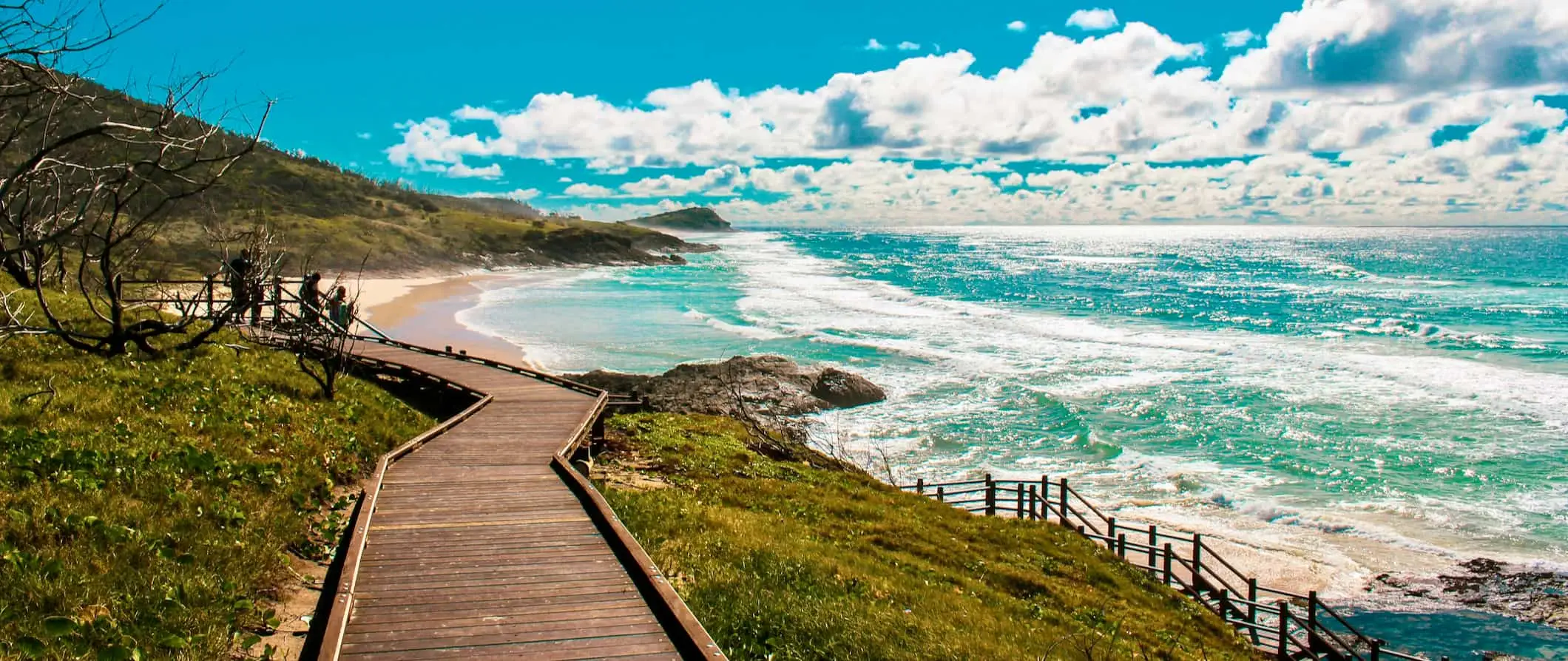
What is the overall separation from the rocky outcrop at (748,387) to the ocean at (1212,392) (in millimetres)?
1730

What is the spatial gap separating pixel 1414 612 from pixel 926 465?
45.9 feet

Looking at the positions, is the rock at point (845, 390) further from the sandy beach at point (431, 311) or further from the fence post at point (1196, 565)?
the fence post at point (1196, 565)

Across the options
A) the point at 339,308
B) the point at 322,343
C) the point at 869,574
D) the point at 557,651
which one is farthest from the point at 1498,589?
the point at 339,308

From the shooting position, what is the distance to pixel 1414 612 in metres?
20.8

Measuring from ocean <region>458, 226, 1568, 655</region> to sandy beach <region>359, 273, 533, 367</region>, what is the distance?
213 cm

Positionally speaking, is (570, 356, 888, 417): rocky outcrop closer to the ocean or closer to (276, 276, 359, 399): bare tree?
the ocean

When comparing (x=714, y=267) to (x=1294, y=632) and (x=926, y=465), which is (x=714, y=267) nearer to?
(x=926, y=465)

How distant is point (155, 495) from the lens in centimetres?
1041

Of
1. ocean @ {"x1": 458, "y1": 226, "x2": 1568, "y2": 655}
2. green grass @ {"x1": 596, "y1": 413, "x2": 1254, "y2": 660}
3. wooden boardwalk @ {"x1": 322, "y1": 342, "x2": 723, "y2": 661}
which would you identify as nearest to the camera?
wooden boardwalk @ {"x1": 322, "y1": 342, "x2": 723, "y2": 661}

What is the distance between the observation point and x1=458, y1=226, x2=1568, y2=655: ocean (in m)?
27.0

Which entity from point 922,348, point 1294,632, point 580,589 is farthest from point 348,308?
point 922,348

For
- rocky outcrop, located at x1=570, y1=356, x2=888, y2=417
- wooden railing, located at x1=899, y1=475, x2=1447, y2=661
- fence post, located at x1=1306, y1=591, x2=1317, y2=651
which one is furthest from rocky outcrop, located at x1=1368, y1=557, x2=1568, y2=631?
rocky outcrop, located at x1=570, y1=356, x2=888, y2=417

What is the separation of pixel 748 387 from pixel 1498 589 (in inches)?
976

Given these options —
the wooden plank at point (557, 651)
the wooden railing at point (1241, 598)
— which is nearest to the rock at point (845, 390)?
the wooden railing at point (1241, 598)
